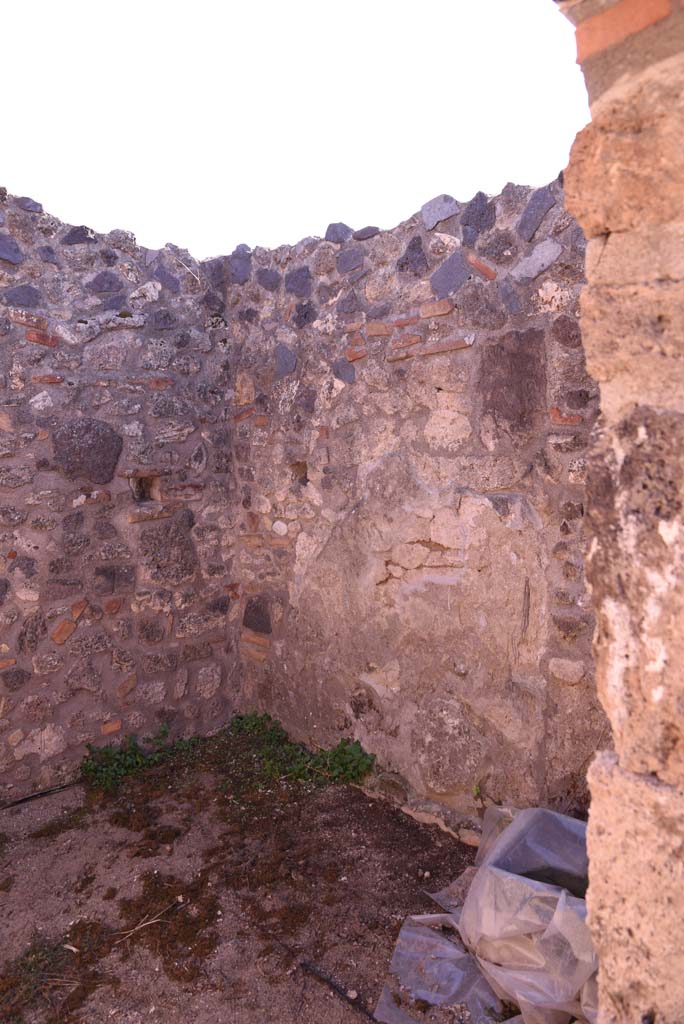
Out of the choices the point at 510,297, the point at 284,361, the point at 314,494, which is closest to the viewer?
the point at 510,297

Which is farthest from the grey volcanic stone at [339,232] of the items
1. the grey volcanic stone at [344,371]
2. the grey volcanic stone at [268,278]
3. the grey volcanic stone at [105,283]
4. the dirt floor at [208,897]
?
the dirt floor at [208,897]

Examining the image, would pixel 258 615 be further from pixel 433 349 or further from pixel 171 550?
pixel 433 349

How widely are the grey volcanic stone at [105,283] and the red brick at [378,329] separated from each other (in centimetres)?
123

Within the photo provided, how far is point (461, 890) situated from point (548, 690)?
2.29ft

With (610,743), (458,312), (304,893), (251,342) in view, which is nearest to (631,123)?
(458,312)

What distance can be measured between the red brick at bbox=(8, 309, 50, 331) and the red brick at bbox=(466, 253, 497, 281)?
1.80 metres

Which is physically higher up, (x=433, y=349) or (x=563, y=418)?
(x=433, y=349)

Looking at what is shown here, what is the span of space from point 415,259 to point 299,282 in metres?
0.74

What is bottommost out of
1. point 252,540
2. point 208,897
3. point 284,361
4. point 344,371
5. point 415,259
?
point 208,897

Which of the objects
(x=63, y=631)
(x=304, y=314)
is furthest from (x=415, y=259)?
(x=63, y=631)

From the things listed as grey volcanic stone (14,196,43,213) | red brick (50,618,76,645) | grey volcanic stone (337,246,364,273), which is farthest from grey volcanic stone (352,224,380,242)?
red brick (50,618,76,645)

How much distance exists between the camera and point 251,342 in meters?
3.67

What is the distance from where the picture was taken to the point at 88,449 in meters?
3.32

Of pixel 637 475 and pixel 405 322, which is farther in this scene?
pixel 405 322
